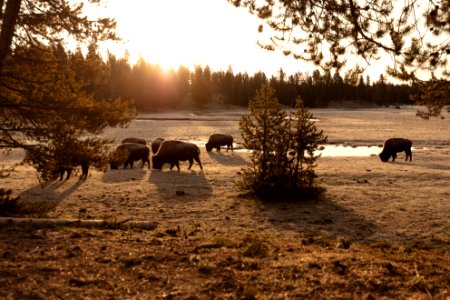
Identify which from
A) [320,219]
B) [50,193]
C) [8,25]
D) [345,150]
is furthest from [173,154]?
[345,150]

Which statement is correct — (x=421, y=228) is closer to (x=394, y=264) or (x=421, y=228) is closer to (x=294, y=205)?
(x=294, y=205)

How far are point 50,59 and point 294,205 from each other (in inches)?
330

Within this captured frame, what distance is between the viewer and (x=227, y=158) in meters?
30.3

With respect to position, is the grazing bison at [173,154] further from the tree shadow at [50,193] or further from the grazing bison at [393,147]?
the grazing bison at [393,147]

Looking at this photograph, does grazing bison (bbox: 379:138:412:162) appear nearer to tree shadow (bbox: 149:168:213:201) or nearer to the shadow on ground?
tree shadow (bbox: 149:168:213:201)

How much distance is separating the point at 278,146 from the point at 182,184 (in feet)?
16.1

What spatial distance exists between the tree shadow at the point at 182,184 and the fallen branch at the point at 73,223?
5091 millimetres

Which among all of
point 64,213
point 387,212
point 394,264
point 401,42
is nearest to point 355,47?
point 401,42

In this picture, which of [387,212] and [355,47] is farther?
[387,212]

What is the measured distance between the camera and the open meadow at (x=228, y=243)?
5.93 meters

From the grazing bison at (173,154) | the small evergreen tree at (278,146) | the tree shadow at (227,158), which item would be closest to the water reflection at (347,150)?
the tree shadow at (227,158)

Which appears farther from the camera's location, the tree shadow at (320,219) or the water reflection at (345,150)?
the water reflection at (345,150)

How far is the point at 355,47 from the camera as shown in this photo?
26.7 feet

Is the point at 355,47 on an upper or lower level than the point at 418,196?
upper
